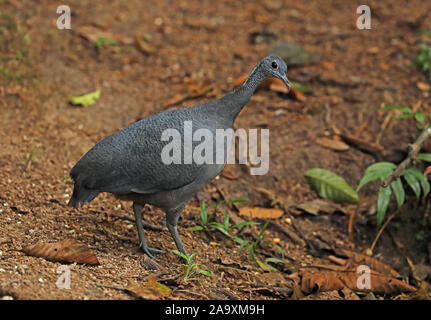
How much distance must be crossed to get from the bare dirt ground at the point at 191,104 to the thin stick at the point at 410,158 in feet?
1.12

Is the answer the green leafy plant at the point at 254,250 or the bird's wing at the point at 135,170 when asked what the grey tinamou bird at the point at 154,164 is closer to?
the bird's wing at the point at 135,170

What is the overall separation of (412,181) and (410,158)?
24 cm

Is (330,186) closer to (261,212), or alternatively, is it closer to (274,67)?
(261,212)

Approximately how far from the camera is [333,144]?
6.41 meters

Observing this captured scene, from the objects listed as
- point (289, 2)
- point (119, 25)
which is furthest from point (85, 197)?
point (289, 2)

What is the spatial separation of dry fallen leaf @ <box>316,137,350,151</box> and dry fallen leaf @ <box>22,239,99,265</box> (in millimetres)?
3385

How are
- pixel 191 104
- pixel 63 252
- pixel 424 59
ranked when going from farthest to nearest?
pixel 424 59
pixel 191 104
pixel 63 252

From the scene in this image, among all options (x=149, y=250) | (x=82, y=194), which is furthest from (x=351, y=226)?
(x=82, y=194)

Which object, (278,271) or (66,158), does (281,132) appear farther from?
(66,158)

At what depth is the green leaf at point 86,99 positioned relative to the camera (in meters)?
6.71

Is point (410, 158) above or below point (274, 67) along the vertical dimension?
below

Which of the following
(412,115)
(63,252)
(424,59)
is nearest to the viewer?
(63,252)

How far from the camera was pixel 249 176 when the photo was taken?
19.9ft
